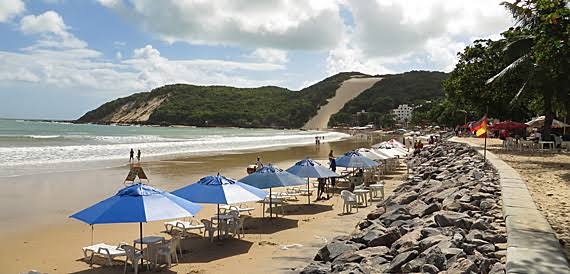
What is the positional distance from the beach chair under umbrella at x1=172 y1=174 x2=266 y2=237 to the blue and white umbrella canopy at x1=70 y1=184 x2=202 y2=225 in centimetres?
129

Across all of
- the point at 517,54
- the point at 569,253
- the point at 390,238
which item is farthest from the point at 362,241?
the point at 517,54

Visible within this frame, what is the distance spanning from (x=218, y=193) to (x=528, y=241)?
262 inches

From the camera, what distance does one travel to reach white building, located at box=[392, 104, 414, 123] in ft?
505

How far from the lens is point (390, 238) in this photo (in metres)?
8.13

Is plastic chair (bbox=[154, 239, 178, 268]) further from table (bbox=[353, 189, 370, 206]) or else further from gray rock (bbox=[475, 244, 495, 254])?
table (bbox=[353, 189, 370, 206])

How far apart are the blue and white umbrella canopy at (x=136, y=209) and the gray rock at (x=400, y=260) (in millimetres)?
4074

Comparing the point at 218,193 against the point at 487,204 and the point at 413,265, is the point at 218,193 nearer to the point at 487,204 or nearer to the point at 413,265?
the point at 487,204

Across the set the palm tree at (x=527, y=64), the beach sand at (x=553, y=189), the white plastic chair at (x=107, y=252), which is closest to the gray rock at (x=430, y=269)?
the beach sand at (x=553, y=189)

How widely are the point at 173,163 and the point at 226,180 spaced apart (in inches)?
850

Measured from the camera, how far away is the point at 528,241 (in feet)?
18.4

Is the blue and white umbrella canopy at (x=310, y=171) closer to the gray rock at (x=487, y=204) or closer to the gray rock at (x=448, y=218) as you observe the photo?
the gray rock at (x=487, y=204)

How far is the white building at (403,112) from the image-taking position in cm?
15382

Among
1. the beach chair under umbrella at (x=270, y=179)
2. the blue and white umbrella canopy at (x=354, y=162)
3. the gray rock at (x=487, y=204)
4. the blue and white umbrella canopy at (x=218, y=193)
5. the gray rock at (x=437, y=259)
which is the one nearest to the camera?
the gray rock at (x=437, y=259)

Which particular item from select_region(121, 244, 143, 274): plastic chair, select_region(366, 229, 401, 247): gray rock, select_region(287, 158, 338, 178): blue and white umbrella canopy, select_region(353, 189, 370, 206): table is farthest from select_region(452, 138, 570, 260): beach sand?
select_region(121, 244, 143, 274): plastic chair
